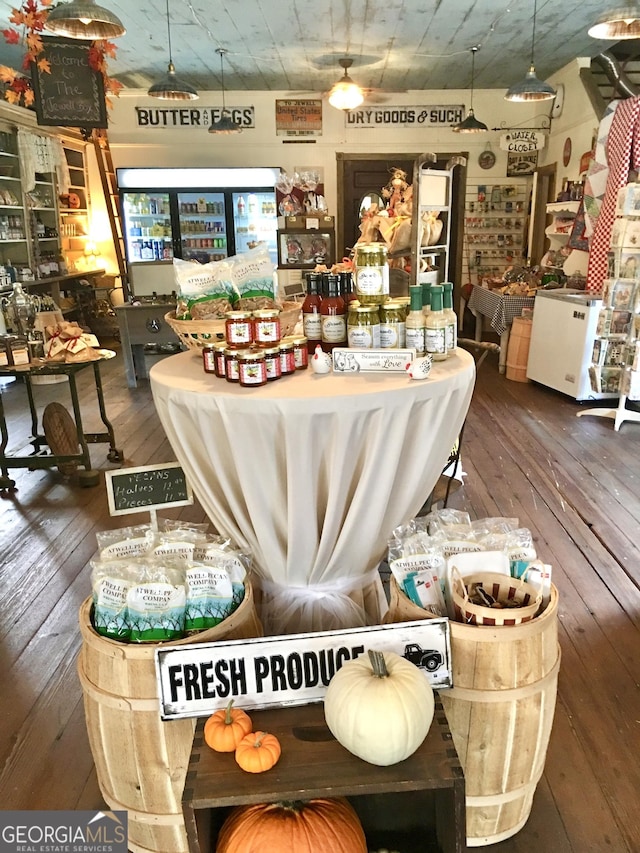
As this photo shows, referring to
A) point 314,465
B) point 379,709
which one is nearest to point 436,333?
point 314,465

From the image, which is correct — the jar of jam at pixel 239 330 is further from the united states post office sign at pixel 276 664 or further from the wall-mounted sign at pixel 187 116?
the wall-mounted sign at pixel 187 116

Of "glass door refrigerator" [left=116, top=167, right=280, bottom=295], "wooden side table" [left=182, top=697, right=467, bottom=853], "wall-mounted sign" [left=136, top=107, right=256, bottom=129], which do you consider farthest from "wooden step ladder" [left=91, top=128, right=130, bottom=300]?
"wooden side table" [left=182, top=697, right=467, bottom=853]

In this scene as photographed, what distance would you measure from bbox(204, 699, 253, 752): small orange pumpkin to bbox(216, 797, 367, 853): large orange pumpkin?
15cm

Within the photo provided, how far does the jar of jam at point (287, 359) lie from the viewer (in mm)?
1783

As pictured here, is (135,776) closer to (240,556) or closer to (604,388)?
(240,556)

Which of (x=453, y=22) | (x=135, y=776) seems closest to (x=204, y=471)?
(x=135, y=776)

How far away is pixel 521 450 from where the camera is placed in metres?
4.34

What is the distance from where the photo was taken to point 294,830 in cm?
125

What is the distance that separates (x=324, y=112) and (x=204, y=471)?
27.1 feet

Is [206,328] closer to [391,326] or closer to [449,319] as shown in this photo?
[391,326]

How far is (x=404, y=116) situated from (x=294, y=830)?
9.16 meters

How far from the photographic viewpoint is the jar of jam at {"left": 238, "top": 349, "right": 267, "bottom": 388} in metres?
1.67
